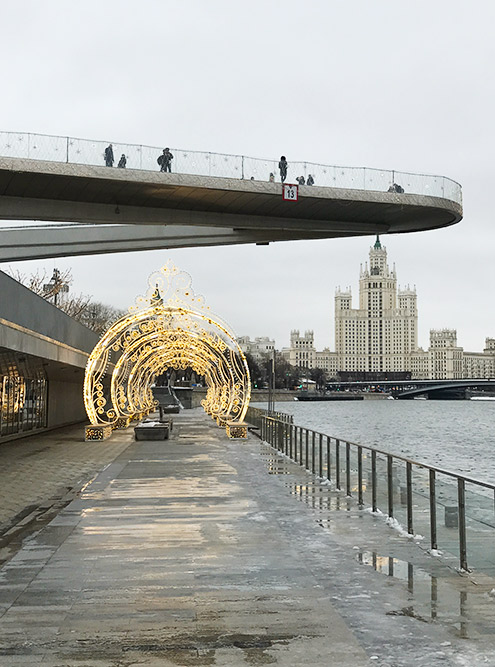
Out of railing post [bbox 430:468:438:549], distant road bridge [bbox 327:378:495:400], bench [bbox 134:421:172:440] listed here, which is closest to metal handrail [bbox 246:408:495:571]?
railing post [bbox 430:468:438:549]

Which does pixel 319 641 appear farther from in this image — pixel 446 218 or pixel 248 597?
pixel 446 218

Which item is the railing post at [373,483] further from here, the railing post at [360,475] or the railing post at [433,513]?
the railing post at [433,513]

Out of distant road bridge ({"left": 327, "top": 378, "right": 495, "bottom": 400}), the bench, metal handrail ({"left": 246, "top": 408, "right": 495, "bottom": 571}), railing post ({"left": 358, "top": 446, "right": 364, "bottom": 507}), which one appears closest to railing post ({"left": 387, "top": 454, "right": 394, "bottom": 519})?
metal handrail ({"left": 246, "top": 408, "right": 495, "bottom": 571})

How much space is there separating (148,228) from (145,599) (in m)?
27.5

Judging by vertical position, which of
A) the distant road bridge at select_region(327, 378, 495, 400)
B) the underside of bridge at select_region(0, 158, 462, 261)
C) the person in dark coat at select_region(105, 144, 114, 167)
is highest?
the person in dark coat at select_region(105, 144, 114, 167)

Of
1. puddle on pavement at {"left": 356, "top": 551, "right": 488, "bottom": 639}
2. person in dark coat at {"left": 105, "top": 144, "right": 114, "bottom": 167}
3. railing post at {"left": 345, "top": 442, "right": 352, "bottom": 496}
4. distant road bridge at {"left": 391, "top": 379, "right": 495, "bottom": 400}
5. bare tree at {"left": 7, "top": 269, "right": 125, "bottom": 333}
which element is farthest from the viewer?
distant road bridge at {"left": 391, "top": 379, "right": 495, "bottom": 400}

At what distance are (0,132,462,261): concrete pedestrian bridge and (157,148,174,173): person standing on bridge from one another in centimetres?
17

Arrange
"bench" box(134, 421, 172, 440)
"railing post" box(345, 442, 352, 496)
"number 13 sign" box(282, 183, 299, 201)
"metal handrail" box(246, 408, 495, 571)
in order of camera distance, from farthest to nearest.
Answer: "number 13 sign" box(282, 183, 299, 201)
"bench" box(134, 421, 172, 440)
"railing post" box(345, 442, 352, 496)
"metal handrail" box(246, 408, 495, 571)

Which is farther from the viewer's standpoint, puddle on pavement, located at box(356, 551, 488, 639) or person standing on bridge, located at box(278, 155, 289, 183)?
person standing on bridge, located at box(278, 155, 289, 183)

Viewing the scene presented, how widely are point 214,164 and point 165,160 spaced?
1.75 metres

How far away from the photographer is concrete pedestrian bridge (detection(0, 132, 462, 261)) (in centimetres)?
2588

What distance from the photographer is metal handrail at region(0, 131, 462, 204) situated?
2534cm

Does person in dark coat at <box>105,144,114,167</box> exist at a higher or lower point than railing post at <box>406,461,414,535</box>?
higher

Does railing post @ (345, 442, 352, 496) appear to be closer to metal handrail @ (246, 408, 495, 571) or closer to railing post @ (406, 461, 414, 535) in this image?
metal handrail @ (246, 408, 495, 571)
